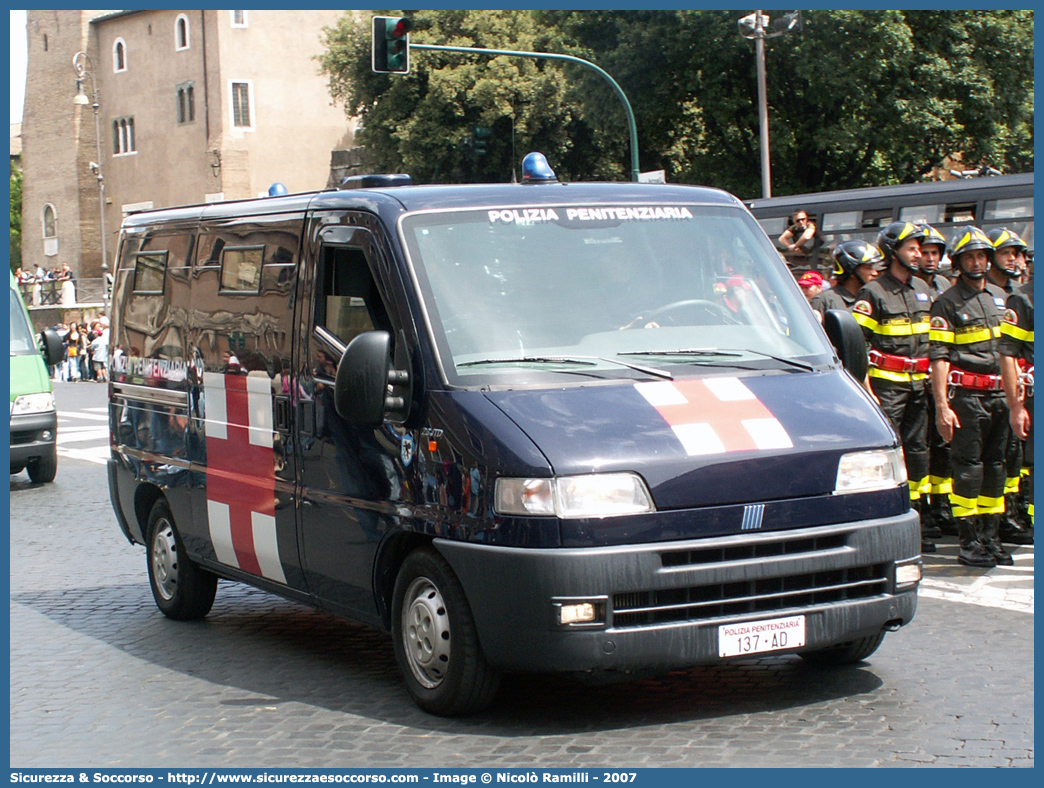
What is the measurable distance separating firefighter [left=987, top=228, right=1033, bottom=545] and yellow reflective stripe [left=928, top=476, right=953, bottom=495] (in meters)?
0.38

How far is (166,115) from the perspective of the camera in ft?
243

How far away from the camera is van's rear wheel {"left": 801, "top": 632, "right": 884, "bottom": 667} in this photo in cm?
627

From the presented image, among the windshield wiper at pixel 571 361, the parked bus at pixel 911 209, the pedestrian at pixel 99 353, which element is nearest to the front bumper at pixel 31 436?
the parked bus at pixel 911 209

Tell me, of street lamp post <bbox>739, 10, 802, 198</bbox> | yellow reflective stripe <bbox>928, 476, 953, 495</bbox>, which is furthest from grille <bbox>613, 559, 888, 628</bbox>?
street lamp post <bbox>739, 10, 802, 198</bbox>

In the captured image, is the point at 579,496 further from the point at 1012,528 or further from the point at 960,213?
the point at 960,213

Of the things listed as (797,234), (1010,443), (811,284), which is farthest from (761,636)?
(797,234)

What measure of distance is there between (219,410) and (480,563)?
2395mm

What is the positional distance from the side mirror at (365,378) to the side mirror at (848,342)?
2.01m

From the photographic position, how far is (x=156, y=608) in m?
8.55

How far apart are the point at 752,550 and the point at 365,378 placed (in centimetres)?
154

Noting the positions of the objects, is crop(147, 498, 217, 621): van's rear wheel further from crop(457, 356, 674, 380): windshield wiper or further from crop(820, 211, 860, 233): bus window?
crop(820, 211, 860, 233): bus window

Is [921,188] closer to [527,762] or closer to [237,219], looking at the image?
[237,219]

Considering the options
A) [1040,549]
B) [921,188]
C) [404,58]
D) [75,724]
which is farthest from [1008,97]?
[75,724]
